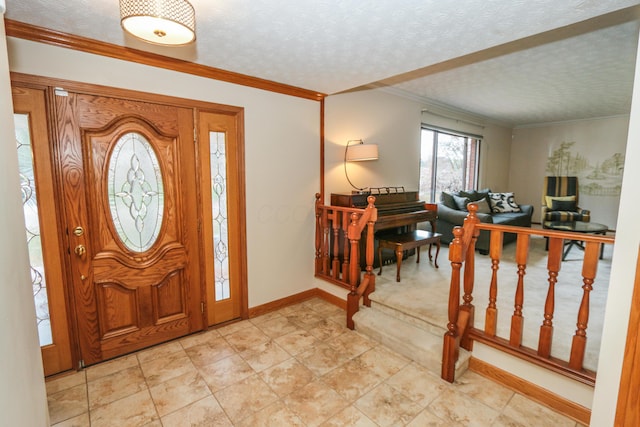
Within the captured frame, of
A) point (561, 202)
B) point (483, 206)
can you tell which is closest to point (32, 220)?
point (483, 206)

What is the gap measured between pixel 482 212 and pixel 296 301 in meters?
3.73

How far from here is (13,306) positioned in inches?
37.7

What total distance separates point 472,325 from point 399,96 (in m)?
3.30

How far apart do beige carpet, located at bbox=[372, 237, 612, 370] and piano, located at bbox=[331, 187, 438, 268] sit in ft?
1.47

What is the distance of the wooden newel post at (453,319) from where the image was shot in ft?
6.81

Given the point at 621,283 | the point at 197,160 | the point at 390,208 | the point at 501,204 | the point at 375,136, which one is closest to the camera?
the point at 621,283

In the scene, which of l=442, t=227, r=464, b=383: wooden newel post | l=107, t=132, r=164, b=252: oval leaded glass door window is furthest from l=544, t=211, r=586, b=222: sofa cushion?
l=107, t=132, r=164, b=252: oval leaded glass door window

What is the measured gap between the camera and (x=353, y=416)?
71.4 inches

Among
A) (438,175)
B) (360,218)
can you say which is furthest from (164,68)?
(438,175)

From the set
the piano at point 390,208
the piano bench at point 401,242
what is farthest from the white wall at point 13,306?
the piano bench at point 401,242

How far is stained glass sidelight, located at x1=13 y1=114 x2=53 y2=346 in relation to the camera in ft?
6.25

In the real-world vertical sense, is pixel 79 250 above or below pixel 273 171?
below

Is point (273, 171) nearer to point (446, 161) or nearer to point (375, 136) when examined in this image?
point (375, 136)

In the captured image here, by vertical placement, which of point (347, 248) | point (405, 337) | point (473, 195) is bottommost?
point (405, 337)
